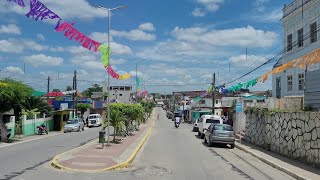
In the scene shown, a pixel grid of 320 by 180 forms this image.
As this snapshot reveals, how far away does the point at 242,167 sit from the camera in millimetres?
18375

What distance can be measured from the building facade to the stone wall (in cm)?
487

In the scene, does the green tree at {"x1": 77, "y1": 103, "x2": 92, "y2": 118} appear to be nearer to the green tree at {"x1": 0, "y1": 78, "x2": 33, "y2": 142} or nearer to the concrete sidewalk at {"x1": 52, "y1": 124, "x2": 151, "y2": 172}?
the green tree at {"x1": 0, "y1": 78, "x2": 33, "y2": 142}

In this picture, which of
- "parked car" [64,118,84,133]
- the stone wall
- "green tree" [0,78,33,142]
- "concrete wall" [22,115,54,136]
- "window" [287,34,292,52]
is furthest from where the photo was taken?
"parked car" [64,118,84,133]

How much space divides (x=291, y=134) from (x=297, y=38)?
1400 cm

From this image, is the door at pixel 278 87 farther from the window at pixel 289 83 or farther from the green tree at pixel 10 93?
the green tree at pixel 10 93

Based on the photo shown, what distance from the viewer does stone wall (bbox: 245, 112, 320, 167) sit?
57.1ft

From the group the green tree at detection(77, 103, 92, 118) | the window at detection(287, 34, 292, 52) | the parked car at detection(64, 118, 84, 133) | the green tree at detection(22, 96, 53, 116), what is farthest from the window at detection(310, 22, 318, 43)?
the green tree at detection(77, 103, 92, 118)

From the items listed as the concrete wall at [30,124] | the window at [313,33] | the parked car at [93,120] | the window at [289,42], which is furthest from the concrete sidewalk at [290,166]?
the parked car at [93,120]

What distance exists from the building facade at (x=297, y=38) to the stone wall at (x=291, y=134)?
4.87 m

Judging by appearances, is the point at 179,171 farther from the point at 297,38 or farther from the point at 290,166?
the point at 297,38

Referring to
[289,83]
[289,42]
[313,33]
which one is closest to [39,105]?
[289,83]

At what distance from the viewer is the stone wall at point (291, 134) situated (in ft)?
57.1

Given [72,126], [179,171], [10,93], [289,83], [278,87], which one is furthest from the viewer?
[72,126]

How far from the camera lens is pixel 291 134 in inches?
816
